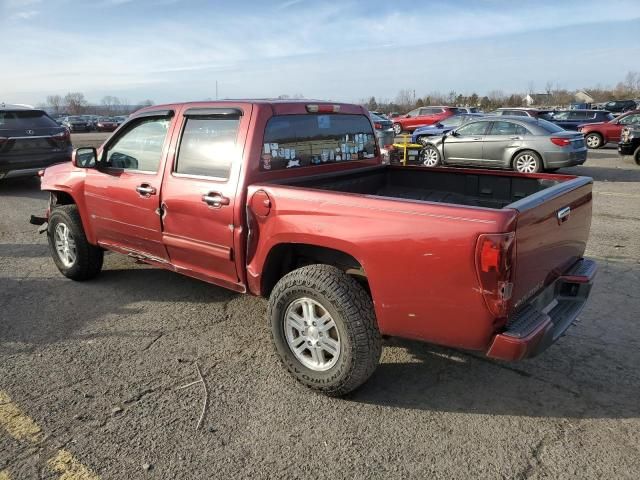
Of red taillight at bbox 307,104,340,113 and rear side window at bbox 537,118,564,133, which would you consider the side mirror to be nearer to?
red taillight at bbox 307,104,340,113

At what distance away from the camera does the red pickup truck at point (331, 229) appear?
2662 mm

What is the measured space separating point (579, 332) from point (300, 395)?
237 centimetres

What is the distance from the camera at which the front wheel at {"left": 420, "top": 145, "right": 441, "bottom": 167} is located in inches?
582

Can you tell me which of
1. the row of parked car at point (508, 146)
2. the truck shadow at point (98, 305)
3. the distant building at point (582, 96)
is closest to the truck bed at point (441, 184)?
the truck shadow at point (98, 305)

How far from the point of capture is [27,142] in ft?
34.4

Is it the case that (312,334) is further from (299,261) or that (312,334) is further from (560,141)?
(560,141)

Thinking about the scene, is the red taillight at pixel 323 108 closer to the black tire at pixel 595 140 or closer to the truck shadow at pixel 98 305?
the truck shadow at pixel 98 305

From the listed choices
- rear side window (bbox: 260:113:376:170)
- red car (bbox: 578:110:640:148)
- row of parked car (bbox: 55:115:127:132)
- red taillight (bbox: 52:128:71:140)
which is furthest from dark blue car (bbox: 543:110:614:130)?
row of parked car (bbox: 55:115:127:132)

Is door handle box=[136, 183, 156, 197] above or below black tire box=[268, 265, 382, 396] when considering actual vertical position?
above

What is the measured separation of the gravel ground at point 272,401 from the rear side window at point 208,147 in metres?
1.33

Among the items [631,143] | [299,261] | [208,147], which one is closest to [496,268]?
[299,261]

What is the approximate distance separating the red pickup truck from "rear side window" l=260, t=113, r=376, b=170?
0.6 inches

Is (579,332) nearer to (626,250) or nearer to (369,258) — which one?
(369,258)

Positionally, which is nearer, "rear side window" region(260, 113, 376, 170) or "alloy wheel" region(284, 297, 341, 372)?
"alloy wheel" region(284, 297, 341, 372)
